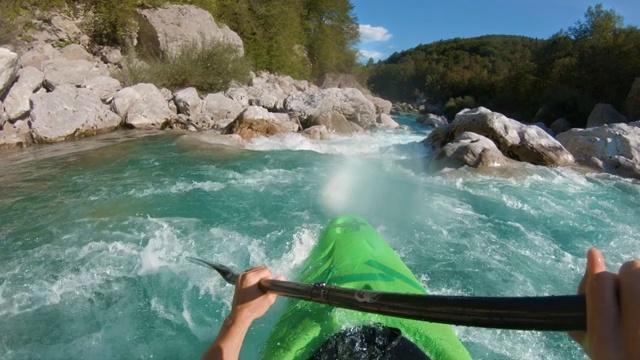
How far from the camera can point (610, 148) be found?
794 centimetres

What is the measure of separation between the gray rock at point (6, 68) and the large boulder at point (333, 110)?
6.24 m

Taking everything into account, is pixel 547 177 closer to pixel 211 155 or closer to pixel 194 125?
pixel 211 155

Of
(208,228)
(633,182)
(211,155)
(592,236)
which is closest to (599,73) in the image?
(633,182)

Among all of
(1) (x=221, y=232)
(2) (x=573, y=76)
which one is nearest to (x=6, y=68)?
(1) (x=221, y=232)

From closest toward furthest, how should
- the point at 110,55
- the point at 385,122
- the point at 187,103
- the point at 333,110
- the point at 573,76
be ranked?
the point at 187,103, the point at 333,110, the point at 110,55, the point at 385,122, the point at 573,76

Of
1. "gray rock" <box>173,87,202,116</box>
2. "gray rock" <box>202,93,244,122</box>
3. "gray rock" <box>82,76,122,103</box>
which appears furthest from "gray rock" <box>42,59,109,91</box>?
"gray rock" <box>202,93,244,122</box>

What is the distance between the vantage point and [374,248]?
2.64 meters

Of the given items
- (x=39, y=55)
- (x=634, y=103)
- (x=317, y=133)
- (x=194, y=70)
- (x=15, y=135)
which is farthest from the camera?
(x=194, y=70)

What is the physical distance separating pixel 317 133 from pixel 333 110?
1.85m

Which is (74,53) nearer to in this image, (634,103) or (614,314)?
(614,314)

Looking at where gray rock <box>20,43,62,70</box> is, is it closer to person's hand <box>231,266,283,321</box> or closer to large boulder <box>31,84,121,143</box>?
large boulder <box>31,84,121,143</box>

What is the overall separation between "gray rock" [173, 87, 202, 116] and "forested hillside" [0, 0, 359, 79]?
459cm

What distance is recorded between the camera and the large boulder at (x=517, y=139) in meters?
7.73

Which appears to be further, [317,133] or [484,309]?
[317,133]
